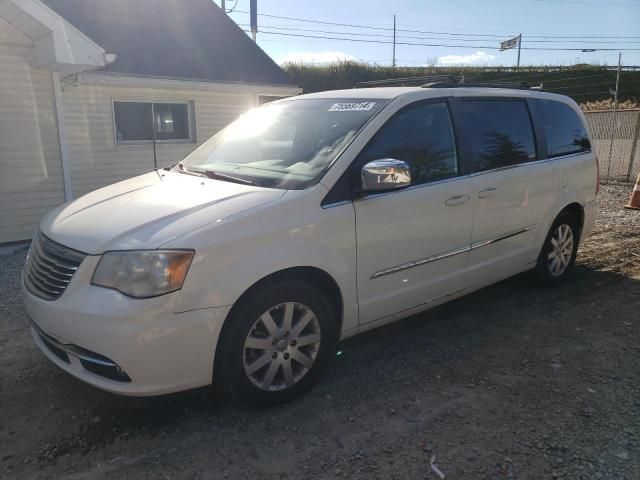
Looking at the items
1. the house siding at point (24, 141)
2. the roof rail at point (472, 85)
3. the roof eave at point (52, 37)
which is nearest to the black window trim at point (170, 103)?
the house siding at point (24, 141)

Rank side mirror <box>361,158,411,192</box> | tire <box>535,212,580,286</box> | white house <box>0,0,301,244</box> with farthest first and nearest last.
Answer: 1. white house <box>0,0,301,244</box>
2. tire <box>535,212,580,286</box>
3. side mirror <box>361,158,411,192</box>

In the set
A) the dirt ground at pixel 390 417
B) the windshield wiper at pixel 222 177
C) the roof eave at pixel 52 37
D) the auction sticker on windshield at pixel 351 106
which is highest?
the roof eave at pixel 52 37

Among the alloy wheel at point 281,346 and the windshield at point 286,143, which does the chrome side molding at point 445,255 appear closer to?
the alloy wheel at point 281,346

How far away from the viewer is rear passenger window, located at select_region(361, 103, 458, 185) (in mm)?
3438

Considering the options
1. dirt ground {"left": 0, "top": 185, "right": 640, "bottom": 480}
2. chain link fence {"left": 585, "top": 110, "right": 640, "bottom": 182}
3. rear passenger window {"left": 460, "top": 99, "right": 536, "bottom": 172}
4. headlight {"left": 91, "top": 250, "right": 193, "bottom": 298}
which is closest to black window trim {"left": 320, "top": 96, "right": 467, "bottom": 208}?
rear passenger window {"left": 460, "top": 99, "right": 536, "bottom": 172}

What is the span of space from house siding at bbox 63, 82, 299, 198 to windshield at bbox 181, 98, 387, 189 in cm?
554

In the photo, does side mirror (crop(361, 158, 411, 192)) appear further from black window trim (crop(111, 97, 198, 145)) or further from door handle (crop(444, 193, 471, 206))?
black window trim (crop(111, 97, 198, 145))

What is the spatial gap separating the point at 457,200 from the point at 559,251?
1.93 m

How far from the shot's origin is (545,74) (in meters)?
30.3

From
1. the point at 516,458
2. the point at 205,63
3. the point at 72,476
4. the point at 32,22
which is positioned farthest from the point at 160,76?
the point at 516,458

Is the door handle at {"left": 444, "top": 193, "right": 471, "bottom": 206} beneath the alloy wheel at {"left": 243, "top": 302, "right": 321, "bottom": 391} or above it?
above

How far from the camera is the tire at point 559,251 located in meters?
4.94

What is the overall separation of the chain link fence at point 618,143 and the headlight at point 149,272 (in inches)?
501

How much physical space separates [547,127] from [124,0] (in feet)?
33.9
